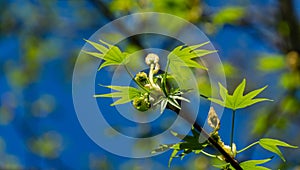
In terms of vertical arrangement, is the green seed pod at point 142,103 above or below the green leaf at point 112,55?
below

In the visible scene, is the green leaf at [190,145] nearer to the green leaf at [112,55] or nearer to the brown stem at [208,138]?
the brown stem at [208,138]

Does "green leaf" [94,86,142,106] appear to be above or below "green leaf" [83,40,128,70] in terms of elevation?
below

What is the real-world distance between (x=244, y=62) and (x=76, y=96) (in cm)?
288

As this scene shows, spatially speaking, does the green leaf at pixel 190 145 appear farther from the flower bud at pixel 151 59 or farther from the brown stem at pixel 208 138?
the flower bud at pixel 151 59

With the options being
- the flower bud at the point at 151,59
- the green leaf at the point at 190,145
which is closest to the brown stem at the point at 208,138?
the green leaf at the point at 190,145

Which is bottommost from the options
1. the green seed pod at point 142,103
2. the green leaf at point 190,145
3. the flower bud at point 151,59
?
the green leaf at point 190,145

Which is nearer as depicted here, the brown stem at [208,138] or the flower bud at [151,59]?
the brown stem at [208,138]

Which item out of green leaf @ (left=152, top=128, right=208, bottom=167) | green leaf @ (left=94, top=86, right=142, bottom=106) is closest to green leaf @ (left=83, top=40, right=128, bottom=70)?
green leaf @ (left=94, top=86, right=142, bottom=106)

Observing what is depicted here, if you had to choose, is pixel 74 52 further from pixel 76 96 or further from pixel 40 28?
pixel 76 96

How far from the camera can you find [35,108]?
13.2ft

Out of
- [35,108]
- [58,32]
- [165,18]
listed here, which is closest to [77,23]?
[58,32]

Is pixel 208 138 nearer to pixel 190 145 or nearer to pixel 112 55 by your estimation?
pixel 190 145

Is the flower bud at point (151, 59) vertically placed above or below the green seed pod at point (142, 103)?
above

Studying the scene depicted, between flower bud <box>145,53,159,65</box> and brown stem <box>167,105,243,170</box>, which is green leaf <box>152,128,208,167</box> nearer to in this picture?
brown stem <box>167,105,243,170</box>
